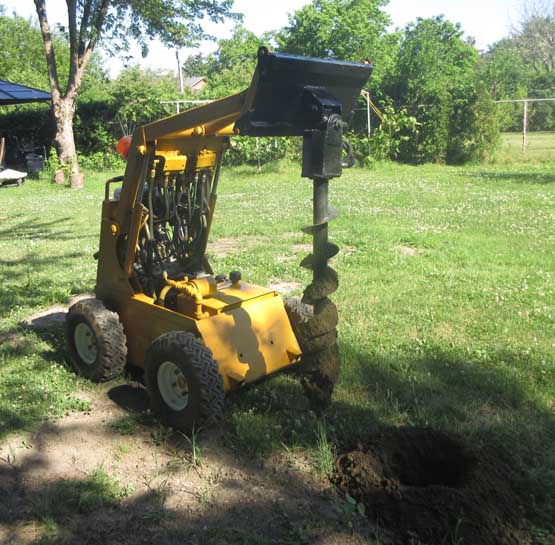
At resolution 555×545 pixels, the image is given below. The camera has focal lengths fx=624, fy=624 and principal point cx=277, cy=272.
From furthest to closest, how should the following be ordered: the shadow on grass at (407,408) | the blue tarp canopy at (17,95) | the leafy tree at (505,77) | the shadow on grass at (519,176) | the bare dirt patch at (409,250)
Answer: the leafy tree at (505,77) < the blue tarp canopy at (17,95) < the shadow on grass at (519,176) < the bare dirt patch at (409,250) < the shadow on grass at (407,408)

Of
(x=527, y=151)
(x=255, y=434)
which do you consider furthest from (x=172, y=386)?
(x=527, y=151)

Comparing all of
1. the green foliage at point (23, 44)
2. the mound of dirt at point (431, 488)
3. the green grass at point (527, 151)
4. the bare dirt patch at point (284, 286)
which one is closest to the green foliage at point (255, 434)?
the mound of dirt at point (431, 488)

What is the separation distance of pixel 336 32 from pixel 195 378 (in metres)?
36.4

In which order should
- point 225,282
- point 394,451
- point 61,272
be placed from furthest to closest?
point 61,272 → point 225,282 → point 394,451

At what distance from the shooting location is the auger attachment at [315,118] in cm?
319

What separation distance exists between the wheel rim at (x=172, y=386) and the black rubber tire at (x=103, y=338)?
2.21ft

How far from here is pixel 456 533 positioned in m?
2.74

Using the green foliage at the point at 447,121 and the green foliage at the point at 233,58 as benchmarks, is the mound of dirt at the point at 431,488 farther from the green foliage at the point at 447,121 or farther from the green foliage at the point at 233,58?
the green foliage at the point at 233,58

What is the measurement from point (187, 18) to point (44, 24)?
471cm

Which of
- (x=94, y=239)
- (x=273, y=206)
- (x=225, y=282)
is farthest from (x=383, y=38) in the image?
(x=225, y=282)

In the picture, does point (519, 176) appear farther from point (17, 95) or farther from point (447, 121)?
point (17, 95)

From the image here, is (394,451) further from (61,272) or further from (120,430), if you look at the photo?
(61,272)

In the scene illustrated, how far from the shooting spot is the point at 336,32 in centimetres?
3669

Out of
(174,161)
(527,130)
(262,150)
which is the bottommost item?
(174,161)
